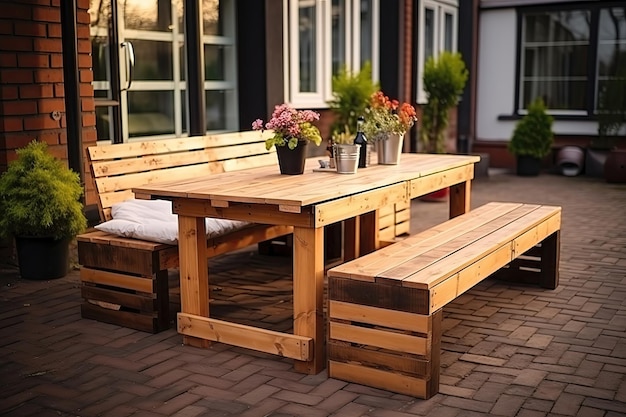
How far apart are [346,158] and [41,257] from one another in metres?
2.24

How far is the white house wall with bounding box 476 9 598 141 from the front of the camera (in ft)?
44.7

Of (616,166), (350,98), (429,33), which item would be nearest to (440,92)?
(350,98)

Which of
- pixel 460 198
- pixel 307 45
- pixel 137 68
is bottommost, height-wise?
pixel 460 198

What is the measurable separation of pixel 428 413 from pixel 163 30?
16.3 feet

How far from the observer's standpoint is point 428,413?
3.20 metres

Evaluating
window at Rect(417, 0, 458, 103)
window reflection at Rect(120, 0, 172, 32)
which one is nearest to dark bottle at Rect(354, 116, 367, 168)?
window reflection at Rect(120, 0, 172, 32)

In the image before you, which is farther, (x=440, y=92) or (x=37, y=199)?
(x=440, y=92)

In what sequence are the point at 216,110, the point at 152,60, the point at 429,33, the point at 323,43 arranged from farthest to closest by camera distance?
1. the point at 429,33
2. the point at 323,43
3. the point at 216,110
4. the point at 152,60

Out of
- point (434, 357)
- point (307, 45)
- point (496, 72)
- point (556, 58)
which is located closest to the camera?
point (434, 357)

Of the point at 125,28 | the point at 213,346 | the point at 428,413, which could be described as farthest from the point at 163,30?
the point at 428,413

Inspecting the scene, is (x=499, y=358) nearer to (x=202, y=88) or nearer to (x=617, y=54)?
(x=202, y=88)

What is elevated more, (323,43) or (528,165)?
(323,43)

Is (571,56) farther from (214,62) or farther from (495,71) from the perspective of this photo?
(214,62)

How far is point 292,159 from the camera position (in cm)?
454
